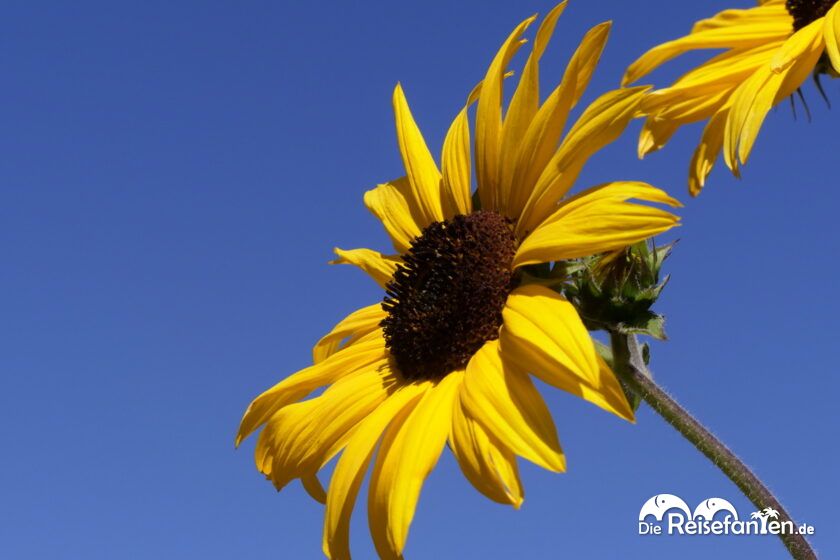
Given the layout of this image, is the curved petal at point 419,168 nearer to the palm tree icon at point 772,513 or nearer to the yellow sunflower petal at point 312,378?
the yellow sunflower petal at point 312,378

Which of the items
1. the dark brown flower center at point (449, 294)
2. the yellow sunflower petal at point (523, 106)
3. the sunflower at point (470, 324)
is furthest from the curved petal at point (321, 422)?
the yellow sunflower petal at point (523, 106)

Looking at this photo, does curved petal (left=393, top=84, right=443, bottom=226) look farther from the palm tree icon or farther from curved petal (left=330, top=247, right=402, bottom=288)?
the palm tree icon

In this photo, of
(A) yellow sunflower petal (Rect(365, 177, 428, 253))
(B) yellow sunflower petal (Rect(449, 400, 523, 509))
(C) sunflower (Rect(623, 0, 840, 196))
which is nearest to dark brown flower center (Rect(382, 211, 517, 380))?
(A) yellow sunflower petal (Rect(365, 177, 428, 253))

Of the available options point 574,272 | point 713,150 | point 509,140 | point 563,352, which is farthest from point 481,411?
point 713,150

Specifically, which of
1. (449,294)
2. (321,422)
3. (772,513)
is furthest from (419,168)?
(772,513)

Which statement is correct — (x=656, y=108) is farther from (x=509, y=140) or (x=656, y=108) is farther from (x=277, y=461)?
(x=277, y=461)

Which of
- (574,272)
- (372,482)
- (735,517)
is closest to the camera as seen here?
(372,482)

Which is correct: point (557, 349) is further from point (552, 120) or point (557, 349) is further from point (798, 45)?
point (798, 45)
